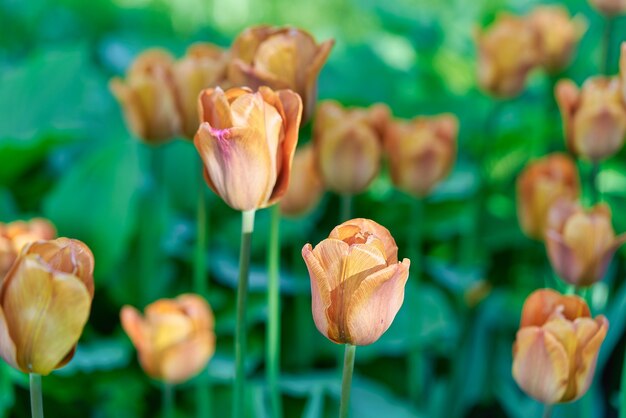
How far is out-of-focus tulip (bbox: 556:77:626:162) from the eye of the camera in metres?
0.93

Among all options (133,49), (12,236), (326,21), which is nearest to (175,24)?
(326,21)

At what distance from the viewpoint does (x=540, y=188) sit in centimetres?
106

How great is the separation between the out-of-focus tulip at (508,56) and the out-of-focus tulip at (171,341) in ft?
1.84

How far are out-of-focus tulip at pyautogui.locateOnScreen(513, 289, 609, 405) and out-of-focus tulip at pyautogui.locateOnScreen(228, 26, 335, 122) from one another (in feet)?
0.80

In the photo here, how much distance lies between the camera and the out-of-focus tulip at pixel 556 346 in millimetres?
686

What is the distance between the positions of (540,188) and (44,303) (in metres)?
0.64

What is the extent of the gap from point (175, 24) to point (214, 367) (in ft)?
5.19

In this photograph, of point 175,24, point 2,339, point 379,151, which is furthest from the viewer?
point 175,24

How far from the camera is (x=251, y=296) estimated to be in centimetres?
138

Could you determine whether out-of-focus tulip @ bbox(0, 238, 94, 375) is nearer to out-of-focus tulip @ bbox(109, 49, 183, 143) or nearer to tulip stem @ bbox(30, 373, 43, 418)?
tulip stem @ bbox(30, 373, 43, 418)

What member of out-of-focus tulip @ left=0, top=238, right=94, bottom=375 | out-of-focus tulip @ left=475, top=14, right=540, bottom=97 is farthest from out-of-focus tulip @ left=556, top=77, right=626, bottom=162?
out-of-focus tulip @ left=0, top=238, right=94, bottom=375

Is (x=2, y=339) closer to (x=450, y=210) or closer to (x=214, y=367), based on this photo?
(x=214, y=367)

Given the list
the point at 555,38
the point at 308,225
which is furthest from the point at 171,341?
the point at 555,38

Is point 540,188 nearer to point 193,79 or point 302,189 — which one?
point 302,189
